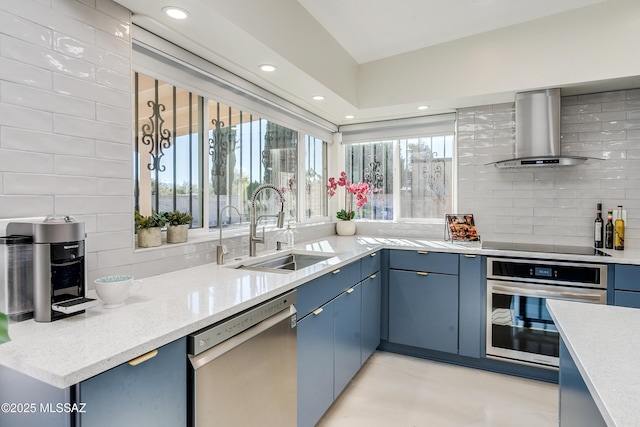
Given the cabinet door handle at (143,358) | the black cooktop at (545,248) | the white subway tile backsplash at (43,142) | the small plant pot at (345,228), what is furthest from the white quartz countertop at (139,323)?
the small plant pot at (345,228)

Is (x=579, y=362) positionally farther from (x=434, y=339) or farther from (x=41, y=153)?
(x=434, y=339)

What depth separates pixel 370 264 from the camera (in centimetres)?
270

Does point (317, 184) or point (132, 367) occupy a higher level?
point (317, 184)

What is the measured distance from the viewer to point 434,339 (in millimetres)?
2795

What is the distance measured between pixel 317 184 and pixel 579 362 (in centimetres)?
304

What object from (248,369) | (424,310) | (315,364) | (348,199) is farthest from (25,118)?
(348,199)

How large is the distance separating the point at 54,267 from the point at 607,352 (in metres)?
1.62

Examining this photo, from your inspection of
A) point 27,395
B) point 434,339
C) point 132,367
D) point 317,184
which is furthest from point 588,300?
point 27,395

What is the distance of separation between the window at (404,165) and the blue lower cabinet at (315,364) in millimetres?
1881

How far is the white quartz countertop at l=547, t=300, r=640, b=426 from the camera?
662mm

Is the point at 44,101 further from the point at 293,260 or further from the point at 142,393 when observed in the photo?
the point at 293,260

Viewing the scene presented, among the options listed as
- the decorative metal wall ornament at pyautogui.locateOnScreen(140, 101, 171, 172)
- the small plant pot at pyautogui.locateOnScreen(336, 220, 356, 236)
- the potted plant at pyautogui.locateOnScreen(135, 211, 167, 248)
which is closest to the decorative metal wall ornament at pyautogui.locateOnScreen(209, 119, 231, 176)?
the decorative metal wall ornament at pyautogui.locateOnScreen(140, 101, 171, 172)

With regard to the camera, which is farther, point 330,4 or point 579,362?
point 330,4

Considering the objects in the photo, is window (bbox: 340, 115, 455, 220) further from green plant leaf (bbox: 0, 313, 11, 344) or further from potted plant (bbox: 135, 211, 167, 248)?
green plant leaf (bbox: 0, 313, 11, 344)
